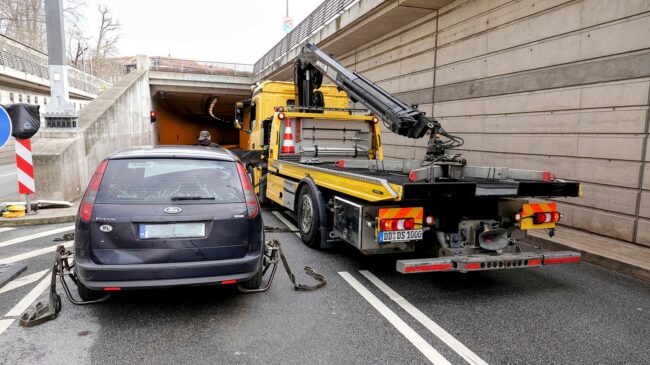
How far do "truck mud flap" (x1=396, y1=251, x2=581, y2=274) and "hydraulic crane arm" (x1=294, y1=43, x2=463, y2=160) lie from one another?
1524mm

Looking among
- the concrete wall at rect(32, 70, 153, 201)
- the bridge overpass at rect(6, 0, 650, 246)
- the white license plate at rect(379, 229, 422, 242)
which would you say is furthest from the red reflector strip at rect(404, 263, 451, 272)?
the concrete wall at rect(32, 70, 153, 201)

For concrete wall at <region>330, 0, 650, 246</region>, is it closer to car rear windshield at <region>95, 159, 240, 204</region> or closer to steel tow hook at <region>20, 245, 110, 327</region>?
car rear windshield at <region>95, 159, 240, 204</region>

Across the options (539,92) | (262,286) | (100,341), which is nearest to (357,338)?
(262,286)

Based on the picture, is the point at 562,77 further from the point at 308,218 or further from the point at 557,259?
the point at 308,218

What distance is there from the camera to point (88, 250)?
340cm

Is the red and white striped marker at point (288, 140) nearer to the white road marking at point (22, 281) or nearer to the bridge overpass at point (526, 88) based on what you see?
the white road marking at point (22, 281)

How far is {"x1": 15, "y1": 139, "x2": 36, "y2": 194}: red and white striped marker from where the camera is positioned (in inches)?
306

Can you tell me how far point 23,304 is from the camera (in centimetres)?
397

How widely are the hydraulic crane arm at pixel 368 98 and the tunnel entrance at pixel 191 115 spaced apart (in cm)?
1811

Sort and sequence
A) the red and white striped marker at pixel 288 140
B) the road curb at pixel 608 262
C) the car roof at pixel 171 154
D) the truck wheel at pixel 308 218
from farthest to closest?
the red and white striped marker at pixel 288 140
the truck wheel at pixel 308 218
the road curb at pixel 608 262
the car roof at pixel 171 154

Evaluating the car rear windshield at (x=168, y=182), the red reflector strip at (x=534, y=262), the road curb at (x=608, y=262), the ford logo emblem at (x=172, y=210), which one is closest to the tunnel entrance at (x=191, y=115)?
the road curb at (x=608, y=262)

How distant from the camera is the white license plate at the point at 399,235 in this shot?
4.23m

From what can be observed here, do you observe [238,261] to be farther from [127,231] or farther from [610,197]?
[610,197]

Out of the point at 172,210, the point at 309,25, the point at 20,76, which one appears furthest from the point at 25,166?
the point at 20,76
